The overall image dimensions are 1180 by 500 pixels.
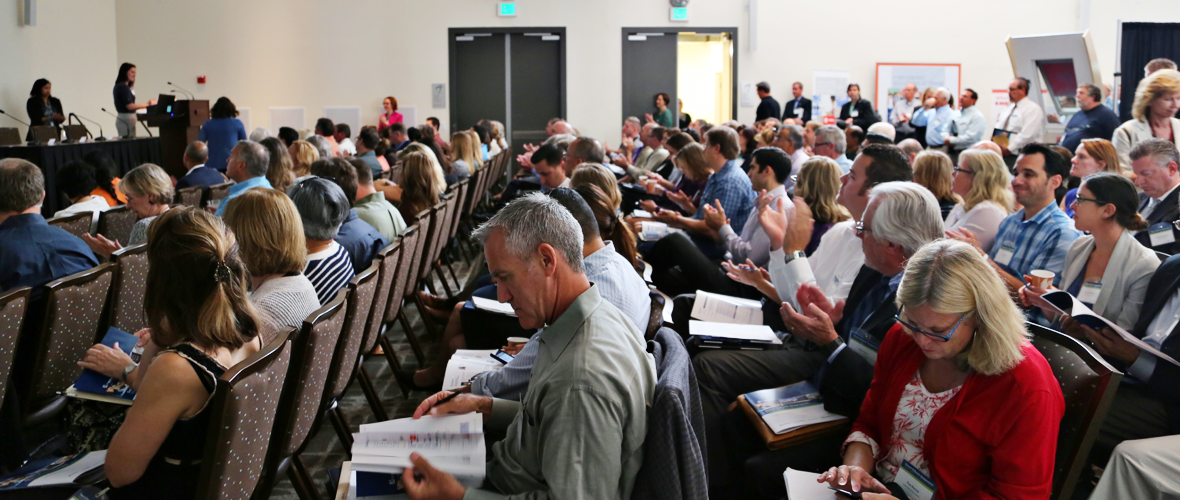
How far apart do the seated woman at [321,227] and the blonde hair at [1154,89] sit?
531 cm

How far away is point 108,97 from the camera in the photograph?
535 inches

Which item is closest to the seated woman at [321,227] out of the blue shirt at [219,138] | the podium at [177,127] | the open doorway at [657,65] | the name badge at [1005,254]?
the name badge at [1005,254]

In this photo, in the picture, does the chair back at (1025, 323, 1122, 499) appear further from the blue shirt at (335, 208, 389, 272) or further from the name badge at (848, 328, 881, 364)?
the blue shirt at (335, 208, 389, 272)

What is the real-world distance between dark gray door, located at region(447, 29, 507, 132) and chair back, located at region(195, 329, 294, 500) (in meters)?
11.9

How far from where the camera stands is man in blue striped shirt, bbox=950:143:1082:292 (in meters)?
3.38

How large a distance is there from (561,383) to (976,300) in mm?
972

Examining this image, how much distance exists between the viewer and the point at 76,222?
3.71 metres

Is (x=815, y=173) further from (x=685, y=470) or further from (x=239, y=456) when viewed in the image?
(x=239, y=456)

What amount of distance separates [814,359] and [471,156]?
5.78 meters

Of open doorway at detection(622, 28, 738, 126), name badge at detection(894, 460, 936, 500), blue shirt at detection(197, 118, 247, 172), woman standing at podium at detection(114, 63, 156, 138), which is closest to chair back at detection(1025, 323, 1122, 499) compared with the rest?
name badge at detection(894, 460, 936, 500)

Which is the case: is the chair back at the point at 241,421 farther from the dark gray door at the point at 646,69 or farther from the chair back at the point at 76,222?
the dark gray door at the point at 646,69

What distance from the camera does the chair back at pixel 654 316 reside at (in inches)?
93.0

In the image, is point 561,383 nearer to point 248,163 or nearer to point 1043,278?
point 1043,278

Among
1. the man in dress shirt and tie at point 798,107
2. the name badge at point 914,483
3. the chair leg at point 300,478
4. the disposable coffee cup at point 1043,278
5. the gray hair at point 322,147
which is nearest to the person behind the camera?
the name badge at point 914,483
